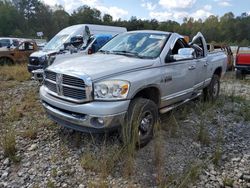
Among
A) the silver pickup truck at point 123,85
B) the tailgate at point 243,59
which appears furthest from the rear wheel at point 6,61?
the tailgate at point 243,59

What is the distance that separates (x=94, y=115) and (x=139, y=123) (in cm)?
75

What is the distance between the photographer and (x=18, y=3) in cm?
8962

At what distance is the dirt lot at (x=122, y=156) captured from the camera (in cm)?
346

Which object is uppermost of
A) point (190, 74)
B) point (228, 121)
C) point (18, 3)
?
point (18, 3)

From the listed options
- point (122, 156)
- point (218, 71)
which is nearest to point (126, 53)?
point (122, 156)

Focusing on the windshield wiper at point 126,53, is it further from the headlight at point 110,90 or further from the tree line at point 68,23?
the tree line at point 68,23

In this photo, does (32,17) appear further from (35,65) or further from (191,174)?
(191,174)

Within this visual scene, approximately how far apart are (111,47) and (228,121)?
2.96 meters

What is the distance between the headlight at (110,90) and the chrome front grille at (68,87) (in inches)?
6.7

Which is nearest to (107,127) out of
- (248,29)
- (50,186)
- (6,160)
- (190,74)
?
(50,186)

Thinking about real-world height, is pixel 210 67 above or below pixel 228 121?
above

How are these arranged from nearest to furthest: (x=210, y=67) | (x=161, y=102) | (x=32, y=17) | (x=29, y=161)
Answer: (x=29, y=161), (x=161, y=102), (x=210, y=67), (x=32, y=17)

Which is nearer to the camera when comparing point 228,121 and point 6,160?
point 6,160

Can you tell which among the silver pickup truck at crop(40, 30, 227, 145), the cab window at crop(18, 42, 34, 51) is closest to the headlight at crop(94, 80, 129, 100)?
the silver pickup truck at crop(40, 30, 227, 145)
